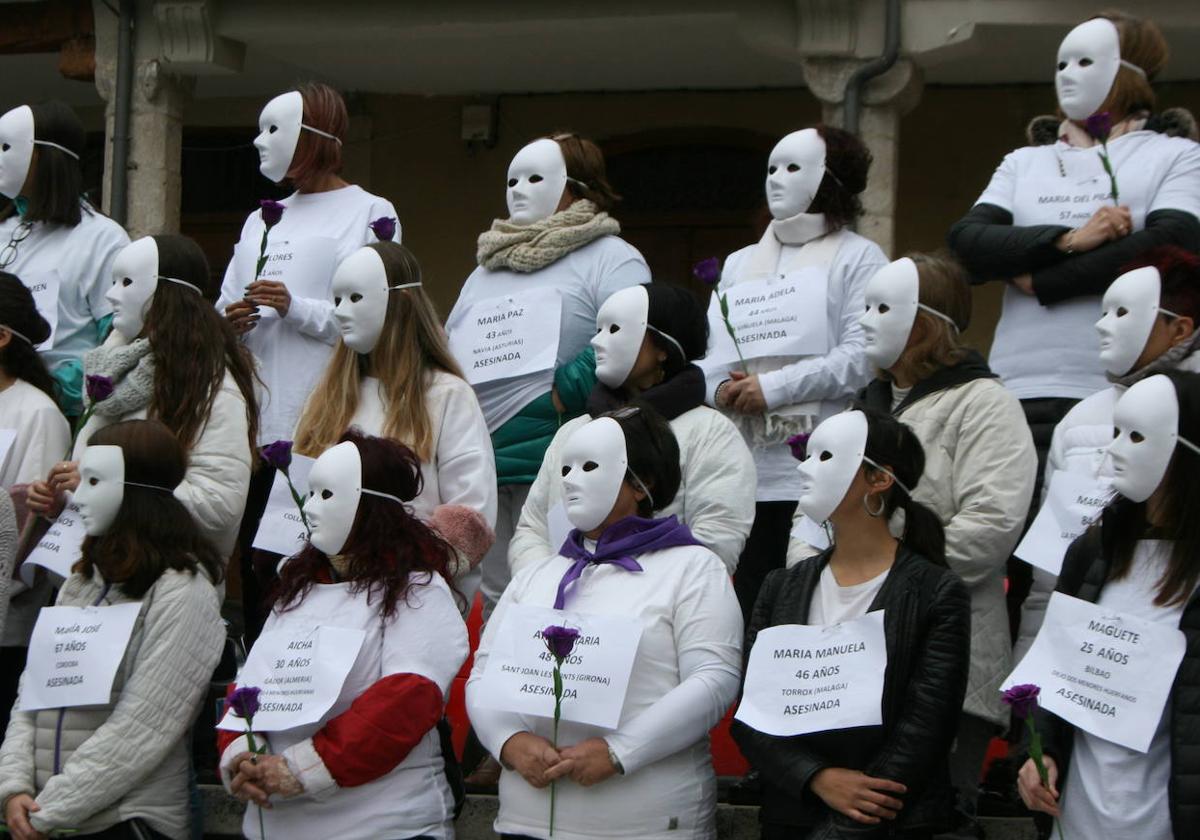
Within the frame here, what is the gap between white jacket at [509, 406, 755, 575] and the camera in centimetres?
543

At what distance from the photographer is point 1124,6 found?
30.1 feet

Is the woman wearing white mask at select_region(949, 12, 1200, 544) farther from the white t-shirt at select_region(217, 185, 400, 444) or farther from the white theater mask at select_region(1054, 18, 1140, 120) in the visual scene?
the white t-shirt at select_region(217, 185, 400, 444)

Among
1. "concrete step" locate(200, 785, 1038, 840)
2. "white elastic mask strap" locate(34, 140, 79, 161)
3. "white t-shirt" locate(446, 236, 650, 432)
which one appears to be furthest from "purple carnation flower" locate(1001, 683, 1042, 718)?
"white elastic mask strap" locate(34, 140, 79, 161)

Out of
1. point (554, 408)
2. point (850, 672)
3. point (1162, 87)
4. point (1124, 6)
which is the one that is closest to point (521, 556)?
point (554, 408)

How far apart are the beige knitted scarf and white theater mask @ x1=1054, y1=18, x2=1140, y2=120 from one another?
1440 millimetres

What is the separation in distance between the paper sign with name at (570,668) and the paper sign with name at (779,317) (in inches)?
52.8

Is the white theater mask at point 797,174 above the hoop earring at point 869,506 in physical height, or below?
above

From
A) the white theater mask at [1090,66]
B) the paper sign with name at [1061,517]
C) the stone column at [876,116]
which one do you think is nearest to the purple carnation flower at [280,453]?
the paper sign with name at [1061,517]

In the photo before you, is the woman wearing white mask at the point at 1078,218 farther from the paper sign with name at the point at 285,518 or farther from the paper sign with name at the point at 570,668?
the paper sign with name at the point at 285,518

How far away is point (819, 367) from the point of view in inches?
234

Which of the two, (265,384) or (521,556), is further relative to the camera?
(265,384)

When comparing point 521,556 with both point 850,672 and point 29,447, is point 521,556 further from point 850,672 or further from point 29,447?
point 29,447

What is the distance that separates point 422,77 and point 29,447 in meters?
5.67

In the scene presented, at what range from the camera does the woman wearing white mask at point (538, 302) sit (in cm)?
613
